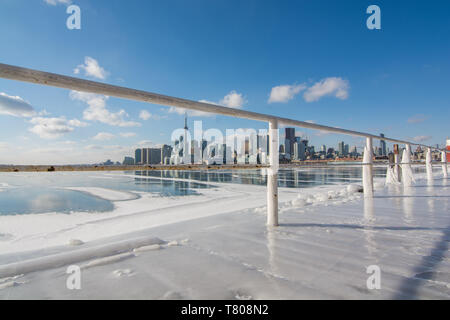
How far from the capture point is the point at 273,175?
1.64m

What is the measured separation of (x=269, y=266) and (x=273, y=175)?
801 millimetres

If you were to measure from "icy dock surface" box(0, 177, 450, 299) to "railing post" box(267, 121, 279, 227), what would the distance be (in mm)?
104

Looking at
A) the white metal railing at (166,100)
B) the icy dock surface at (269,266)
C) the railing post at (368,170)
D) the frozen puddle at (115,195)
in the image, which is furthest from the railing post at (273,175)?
the frozen puddle at (115,195)

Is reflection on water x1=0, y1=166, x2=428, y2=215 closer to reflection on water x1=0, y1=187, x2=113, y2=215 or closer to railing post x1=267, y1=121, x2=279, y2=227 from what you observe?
reflection on water x1=0, y1=187, x2=113, y2=215

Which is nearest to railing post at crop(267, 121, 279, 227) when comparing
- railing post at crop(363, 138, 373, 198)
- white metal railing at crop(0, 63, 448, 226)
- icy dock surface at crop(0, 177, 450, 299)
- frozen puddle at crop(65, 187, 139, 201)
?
white metal railing at crop(0, 63, 448, 226)

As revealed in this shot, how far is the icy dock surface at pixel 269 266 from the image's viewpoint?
753 millimetres

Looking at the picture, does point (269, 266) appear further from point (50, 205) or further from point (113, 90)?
point (50, 205)

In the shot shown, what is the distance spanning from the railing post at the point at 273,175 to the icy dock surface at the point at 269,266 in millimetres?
104

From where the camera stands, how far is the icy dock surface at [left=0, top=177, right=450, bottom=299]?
0.75m

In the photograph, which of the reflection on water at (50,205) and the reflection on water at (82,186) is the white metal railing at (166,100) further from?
the reflection on water at (50,205)

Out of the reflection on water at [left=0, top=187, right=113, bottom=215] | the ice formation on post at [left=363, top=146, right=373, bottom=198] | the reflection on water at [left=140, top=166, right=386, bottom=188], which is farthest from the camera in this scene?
the reflection on water at [left=140, top=166, right=386, bottom=188]

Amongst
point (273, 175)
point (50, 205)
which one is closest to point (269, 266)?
point (273, 175)
